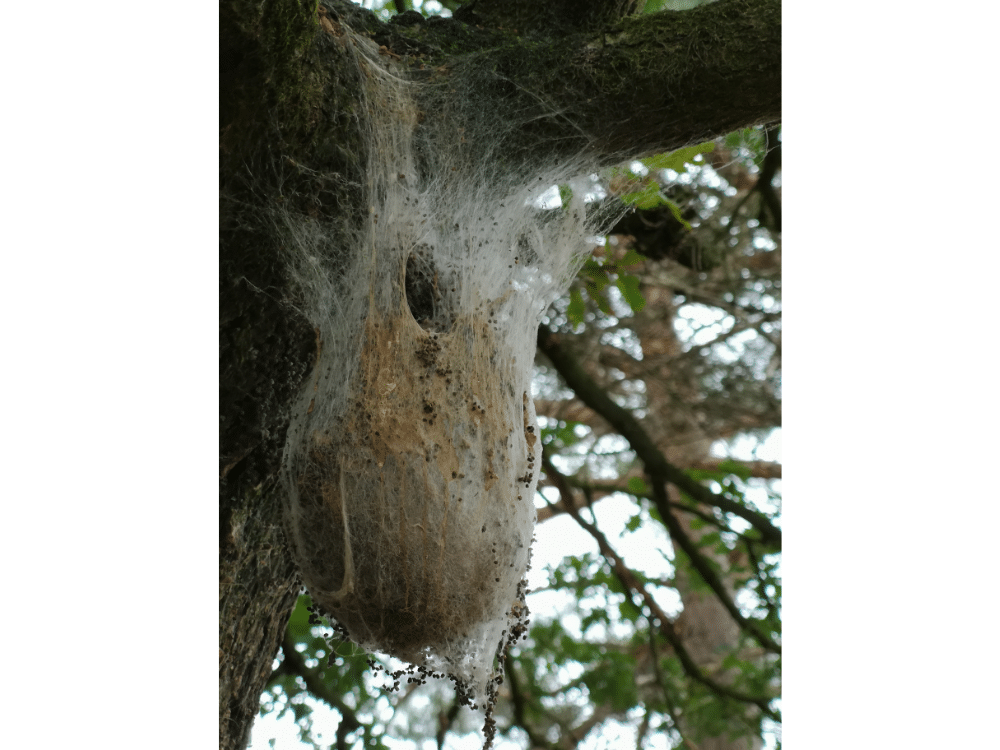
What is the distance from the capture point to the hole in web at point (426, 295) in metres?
1.63

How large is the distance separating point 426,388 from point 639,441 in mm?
1531

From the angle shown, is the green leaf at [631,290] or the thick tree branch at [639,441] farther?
the thick tree branch at [639,441]

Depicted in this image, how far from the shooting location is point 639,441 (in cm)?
283

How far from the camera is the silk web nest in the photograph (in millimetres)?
1394

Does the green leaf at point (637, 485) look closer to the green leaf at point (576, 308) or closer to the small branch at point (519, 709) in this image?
the small branch at point (519, 709)

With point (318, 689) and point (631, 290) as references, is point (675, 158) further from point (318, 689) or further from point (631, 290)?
point (318, 689)

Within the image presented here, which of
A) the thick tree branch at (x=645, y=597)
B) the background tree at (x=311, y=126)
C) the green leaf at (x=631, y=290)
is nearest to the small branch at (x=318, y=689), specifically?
the background tree at (x=311, y=126)

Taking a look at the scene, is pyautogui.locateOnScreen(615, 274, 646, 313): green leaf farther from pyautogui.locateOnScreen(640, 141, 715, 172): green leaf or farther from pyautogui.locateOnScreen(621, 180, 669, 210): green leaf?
pyautogui.locateOnScreen(640, 141, 715, 172): green leaf

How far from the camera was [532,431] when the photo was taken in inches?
65.7

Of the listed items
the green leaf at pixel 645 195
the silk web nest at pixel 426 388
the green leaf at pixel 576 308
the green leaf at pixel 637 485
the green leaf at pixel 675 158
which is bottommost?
the silk web nest at pixel 426 388

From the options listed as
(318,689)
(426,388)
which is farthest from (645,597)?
(426,388)

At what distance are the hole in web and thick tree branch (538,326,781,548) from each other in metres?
1.30

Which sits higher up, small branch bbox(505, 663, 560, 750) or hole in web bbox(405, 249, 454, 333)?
hole in web bbox(405, 249, 454, 333)

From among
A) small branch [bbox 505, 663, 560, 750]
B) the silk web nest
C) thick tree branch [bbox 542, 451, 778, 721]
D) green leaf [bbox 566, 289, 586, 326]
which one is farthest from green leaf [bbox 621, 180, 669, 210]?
small branch [bbox 505, 663, 560, 750]
